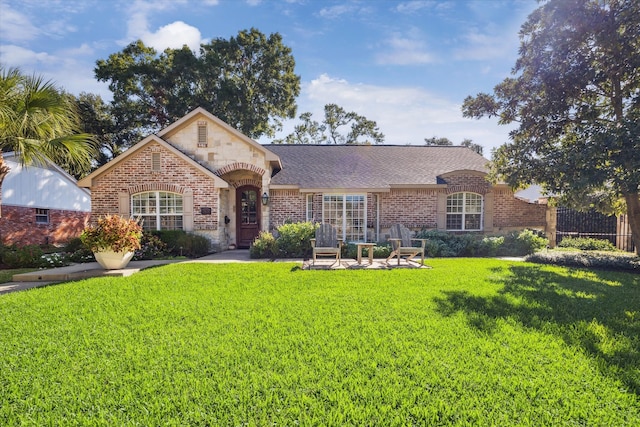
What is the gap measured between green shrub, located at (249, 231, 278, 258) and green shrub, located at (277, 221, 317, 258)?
22cm

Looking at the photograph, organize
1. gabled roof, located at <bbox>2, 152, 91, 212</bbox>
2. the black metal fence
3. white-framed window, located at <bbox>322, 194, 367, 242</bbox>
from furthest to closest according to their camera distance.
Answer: gabled roof, located at <bbox>2, 152, 91, 212</bbox>
white-framed window, located at <bbox>322, 194, 367, 242</bbox>
the black metal fence

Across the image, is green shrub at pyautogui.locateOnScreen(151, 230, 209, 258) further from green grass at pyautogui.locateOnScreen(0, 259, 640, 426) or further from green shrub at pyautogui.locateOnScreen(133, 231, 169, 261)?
green grass at pyautogui.locateOnScreen(0, 259, 640, 426)

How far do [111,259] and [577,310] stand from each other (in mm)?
10416

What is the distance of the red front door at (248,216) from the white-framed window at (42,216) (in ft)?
34.7

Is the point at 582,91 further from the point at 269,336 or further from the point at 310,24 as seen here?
the point at 269,336

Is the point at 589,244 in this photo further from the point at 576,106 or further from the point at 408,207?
the point at 408,207

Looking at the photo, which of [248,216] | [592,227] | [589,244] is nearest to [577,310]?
[589,244]

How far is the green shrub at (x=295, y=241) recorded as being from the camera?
11758mm

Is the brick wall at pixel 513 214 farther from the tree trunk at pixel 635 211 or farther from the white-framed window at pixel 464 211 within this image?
the tree trunk at pixel 635 211

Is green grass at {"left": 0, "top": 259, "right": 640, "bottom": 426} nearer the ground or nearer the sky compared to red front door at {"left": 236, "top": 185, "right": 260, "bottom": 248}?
nearer the ground

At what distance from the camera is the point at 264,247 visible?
11719 millimetres

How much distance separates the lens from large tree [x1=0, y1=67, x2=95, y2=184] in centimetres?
831

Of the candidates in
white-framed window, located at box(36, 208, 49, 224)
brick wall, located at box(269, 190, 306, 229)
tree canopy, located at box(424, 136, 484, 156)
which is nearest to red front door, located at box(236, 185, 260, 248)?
brick wall, located at box(269, 190, 306, 229)

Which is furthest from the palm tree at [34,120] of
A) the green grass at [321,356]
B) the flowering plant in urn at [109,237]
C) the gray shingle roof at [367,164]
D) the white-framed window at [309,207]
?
the white-framed window at [309,207]
